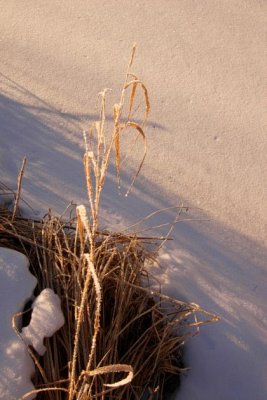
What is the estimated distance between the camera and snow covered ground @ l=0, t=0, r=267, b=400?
1225 millimetres

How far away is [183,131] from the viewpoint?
1534 millimetres

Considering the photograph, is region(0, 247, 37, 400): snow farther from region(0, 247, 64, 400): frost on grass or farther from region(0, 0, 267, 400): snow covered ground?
region(0, 0, 267, 400): snow covered ground

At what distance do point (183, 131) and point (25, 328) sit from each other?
2.50 ft

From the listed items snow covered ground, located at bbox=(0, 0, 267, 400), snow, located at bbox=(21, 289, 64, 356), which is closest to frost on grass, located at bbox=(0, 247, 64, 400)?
snow, located at bbox=(21, 289, 64, 356)

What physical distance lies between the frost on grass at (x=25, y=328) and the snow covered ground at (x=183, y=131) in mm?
263

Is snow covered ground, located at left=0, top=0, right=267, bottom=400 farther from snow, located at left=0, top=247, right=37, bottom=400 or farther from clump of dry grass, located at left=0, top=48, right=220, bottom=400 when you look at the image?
snow, located at left=0, top=247, right=37, bottom=400

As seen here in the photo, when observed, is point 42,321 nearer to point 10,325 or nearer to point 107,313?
point 10,325

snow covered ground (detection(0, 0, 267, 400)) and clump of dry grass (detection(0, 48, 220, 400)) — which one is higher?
snow covered ground (detection(0, 0, 267, 400))

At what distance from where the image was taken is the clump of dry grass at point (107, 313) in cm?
103

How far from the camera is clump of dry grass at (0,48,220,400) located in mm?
1025

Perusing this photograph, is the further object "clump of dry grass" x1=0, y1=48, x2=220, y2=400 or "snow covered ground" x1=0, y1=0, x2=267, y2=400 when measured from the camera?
"snow covered ground" x1=0, y1=0, x2=267, y2=400

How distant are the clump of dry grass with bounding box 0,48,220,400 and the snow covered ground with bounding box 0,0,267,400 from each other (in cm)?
7

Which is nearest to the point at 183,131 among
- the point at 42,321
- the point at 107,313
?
the point at 107,313

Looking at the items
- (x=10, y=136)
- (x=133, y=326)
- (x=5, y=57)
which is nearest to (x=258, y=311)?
(x=133, y=326)
